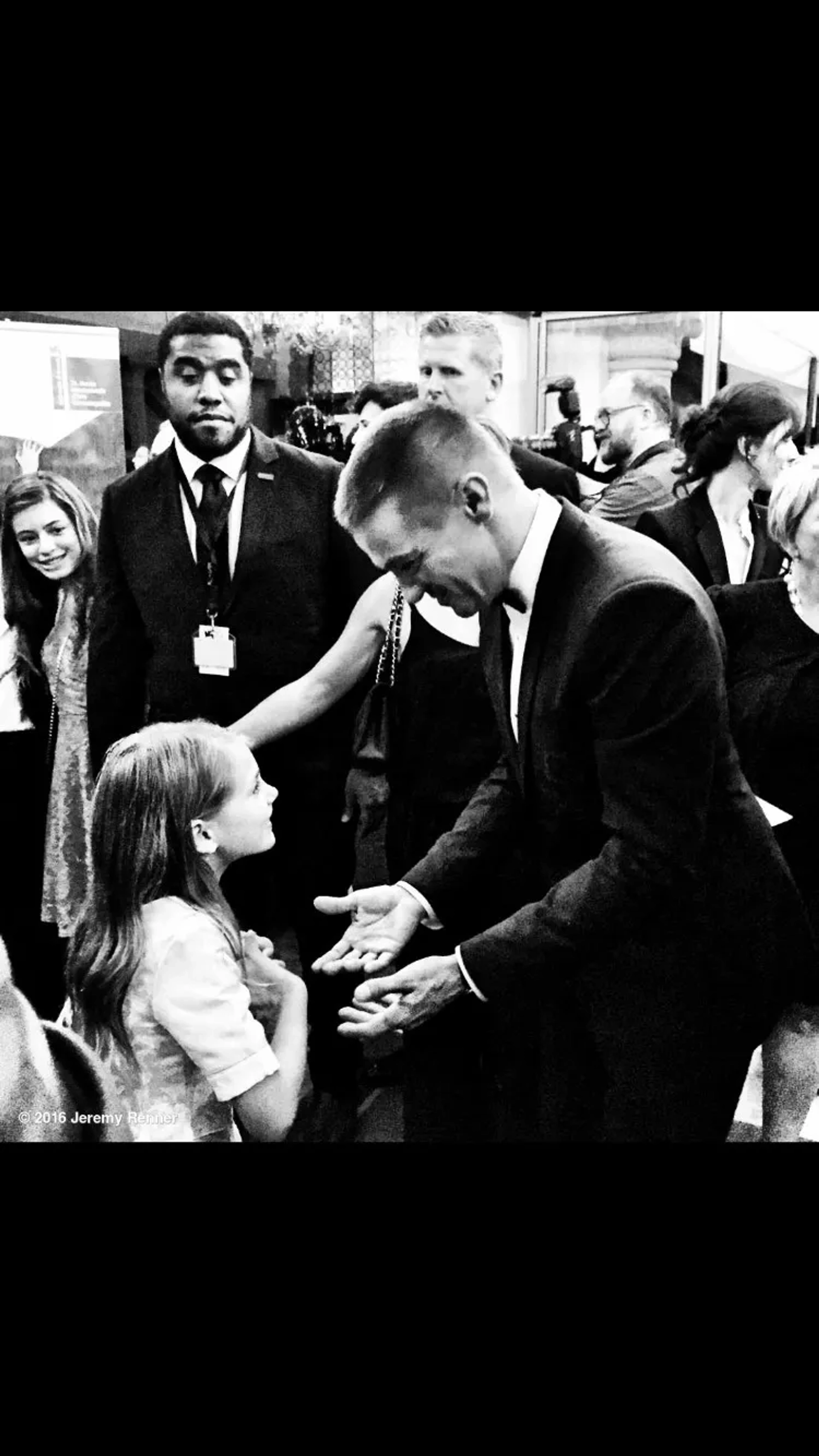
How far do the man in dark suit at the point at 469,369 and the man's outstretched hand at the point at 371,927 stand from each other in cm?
88

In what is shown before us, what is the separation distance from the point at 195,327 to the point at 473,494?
0.67 meters

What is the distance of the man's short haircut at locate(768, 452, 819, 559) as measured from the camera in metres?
2.32

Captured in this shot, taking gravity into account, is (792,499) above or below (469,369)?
below

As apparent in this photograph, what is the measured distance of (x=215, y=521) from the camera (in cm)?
244

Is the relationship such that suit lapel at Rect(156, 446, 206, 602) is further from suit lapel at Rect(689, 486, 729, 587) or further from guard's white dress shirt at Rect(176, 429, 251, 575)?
suit lapel at Rect(689, 486, 729, 587)

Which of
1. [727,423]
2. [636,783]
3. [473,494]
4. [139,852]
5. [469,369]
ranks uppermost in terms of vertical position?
[469,369]

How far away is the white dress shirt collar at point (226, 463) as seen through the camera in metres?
2.41

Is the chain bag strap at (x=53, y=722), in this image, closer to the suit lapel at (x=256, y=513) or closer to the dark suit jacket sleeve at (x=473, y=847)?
the suit lapel at (x=256, y=513)

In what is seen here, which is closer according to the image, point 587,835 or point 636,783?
point 636,783

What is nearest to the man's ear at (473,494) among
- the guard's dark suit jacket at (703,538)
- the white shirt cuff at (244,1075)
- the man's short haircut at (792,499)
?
the guard's dark suit jacket at (703,538)

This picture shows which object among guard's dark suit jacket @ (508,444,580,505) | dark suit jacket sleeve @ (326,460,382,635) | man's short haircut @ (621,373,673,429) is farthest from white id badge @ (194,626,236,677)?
man's short haircut @ (621,373,673,429)

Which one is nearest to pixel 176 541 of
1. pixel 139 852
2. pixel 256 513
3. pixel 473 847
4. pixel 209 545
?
pixel 209 545

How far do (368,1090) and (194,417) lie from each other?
146cm

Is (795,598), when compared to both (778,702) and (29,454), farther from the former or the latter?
(29,454)
